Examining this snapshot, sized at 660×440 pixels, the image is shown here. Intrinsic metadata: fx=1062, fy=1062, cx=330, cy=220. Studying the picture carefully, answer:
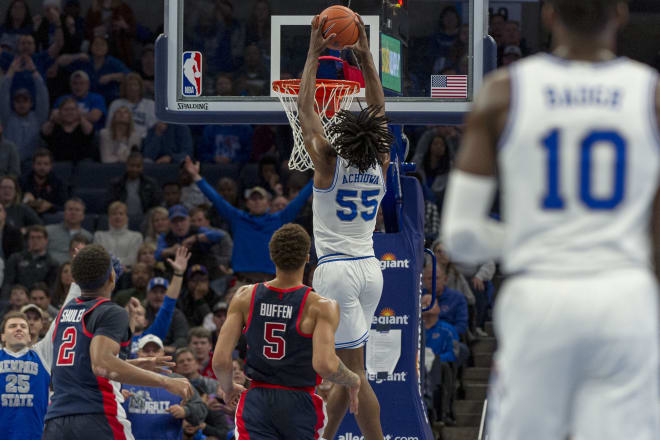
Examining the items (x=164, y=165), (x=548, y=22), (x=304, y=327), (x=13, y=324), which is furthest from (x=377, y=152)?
(x=164, y=165)

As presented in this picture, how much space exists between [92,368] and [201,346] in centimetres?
470

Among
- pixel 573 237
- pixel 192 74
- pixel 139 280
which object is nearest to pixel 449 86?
pixel 192 74

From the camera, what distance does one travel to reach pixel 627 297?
3.53 m

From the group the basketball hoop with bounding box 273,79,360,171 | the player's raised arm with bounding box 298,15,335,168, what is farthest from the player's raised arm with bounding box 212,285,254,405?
the basketball hoop with bounding box 273,79,360,171

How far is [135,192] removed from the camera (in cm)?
1388

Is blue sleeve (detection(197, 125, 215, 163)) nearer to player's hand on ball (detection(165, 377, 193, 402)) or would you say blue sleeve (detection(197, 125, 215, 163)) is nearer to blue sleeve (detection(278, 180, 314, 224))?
blue sleeve (detection(278, 180, 314, 224))

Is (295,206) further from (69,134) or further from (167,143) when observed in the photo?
(69,134)

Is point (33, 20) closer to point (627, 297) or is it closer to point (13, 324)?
point (13, 324)

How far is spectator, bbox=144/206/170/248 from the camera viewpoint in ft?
42.3

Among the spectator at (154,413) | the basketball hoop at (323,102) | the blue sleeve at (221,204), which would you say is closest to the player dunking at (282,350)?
the basketball hoop at (323,102)

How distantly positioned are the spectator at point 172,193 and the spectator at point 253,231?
1489mm

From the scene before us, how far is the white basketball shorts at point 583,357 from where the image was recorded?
3.53m

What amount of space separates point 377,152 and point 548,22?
3741 mm

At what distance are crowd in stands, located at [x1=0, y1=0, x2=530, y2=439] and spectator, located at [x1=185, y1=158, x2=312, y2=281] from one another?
16mm
